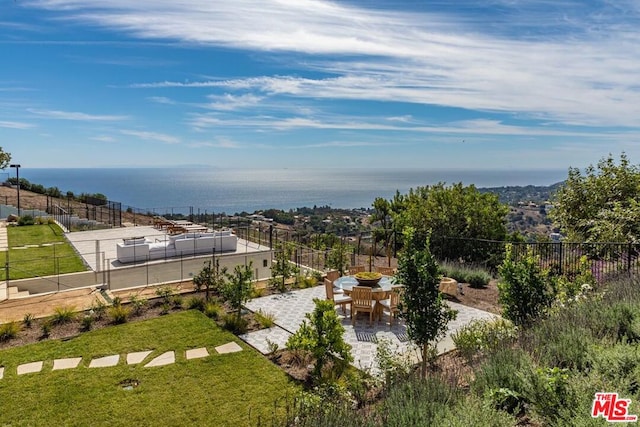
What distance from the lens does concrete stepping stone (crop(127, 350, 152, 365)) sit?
21.6ft

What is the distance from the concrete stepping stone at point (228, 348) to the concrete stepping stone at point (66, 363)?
90.9 inches

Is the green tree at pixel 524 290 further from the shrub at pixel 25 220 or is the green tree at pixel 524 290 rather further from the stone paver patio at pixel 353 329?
the shrub at pixel 25 220

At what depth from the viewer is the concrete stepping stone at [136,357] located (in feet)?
21.6

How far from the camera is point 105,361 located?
260 inches

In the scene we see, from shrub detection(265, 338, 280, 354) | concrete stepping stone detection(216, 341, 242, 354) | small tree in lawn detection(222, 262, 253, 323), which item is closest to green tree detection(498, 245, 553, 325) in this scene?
shrub detection(265, 338, 280, 354)

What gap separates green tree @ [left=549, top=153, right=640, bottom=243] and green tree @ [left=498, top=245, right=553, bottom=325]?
766 cm

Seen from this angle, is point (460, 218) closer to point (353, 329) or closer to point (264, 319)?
point (353, 329)

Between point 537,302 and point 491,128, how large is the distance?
36.8m

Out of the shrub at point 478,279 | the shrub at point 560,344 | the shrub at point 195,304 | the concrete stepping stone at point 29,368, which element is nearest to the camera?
the shrub at point 560,344

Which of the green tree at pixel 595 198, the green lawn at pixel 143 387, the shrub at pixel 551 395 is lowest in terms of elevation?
the green lawn at pixel 143 387

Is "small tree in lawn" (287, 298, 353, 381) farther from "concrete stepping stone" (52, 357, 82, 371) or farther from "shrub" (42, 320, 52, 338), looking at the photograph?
"shrub" (42, 320, 52, 338)

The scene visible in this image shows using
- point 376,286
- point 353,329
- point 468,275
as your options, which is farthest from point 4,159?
point 468,275

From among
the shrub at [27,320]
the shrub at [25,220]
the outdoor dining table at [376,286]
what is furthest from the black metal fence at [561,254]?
the shrub at [25,220]

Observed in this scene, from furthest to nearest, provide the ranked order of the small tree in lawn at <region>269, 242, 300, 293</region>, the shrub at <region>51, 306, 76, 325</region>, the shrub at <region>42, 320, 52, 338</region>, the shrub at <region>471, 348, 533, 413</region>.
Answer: the small tree in lawn at <region>269, 242, 300, 293</region> < the shrub at <region>51, 306, 76, 325</region> < the shrub at <region>42, 320, 52, 338</region> < the shrub at <region>471, 348, 533, 413</region>
